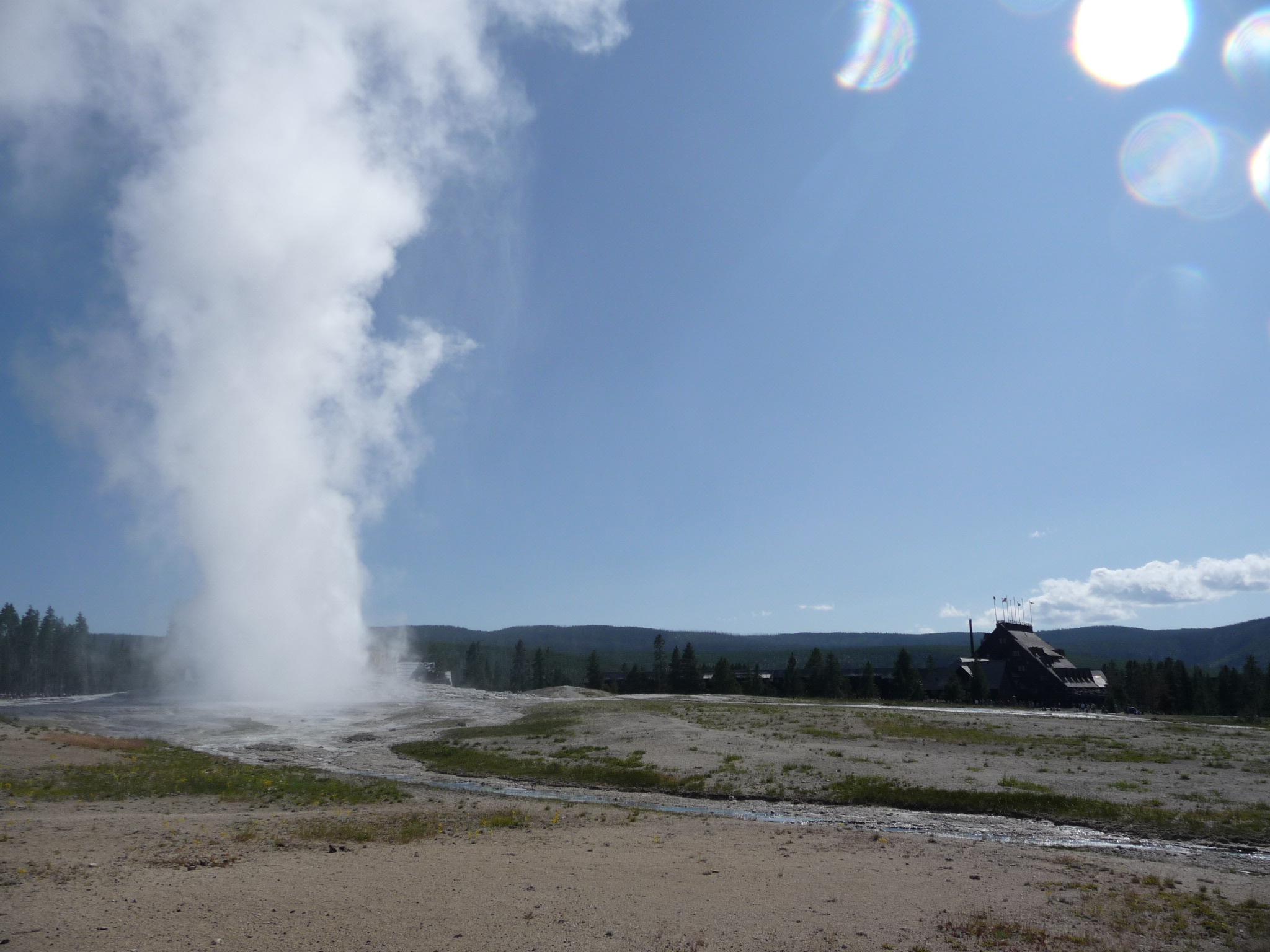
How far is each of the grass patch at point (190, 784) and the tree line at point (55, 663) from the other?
138 m

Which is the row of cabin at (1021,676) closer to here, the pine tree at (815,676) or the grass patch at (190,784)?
the pine tree at (815,676)

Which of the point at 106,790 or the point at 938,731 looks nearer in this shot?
the point at 106,790

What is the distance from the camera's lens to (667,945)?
13344 mm

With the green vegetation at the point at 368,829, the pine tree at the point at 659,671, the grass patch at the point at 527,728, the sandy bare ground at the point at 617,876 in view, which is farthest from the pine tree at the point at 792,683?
the green vegetation at the point at 368,829

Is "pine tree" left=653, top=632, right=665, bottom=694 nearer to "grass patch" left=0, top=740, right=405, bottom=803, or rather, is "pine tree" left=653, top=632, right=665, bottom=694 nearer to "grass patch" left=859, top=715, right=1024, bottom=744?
"grass patch" left=859, top=715, right=1024, bottom=744

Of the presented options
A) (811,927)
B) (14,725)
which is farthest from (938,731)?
(14,725)

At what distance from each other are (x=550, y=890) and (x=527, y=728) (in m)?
45.9

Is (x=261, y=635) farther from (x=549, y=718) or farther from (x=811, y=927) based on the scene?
(x=811, y=927)

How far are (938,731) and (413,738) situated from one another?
141ft

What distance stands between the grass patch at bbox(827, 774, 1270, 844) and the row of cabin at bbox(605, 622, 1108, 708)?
291 feet

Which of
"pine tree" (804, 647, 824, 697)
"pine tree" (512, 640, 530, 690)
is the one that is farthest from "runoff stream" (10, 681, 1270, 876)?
"pine tree" (512, 640, 530, 690)

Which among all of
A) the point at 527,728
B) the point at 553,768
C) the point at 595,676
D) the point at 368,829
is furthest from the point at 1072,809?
the point at 595,676

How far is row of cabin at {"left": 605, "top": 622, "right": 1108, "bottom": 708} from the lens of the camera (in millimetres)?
111312

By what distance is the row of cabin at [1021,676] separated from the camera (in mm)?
111312
